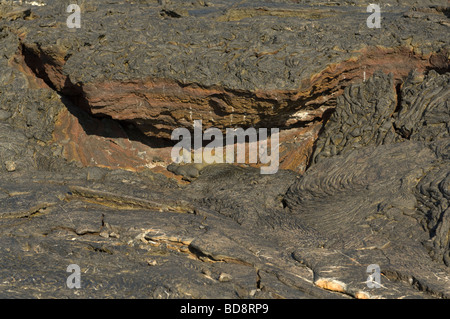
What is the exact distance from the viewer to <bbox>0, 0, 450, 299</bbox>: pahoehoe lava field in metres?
4.51

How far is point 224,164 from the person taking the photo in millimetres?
7211

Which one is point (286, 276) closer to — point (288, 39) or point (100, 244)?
point (100, 244)

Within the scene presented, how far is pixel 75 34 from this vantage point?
23.1 ft

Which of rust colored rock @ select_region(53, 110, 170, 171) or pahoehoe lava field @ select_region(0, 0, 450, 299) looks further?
rust colored rock @ select_region(53, 110, 170, 171)

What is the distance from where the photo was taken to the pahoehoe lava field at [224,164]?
4508mm

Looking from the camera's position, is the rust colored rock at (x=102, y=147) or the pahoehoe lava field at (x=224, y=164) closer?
the pahoehoe lava field at (x=224, y=164)

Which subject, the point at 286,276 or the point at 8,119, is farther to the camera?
the point at 8,119

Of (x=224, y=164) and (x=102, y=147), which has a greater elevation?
(x=102, y=147)

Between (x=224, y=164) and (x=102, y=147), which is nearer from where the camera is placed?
(x=224, y=164)

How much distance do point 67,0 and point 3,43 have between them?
1.29 m

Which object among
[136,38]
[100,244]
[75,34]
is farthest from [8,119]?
[100,244]

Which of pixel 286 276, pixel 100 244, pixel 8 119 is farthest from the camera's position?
pixel 8 119

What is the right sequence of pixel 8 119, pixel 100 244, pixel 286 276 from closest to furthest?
pixel 286 276
pixel 100 244
pixel 8 119

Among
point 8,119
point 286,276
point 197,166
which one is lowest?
point 286,276
